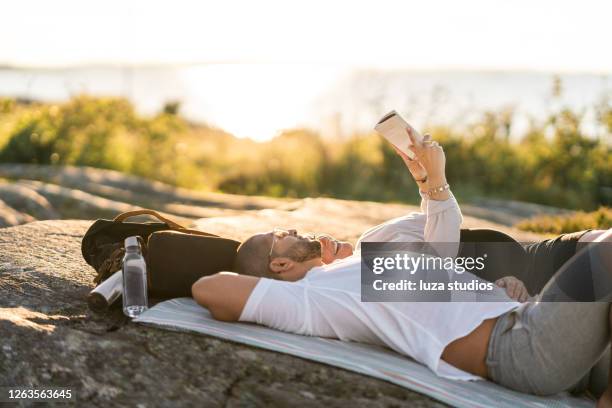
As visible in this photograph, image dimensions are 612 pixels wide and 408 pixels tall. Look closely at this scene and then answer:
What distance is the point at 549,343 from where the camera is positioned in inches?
120

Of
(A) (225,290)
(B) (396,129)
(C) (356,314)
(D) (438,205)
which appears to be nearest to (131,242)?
(A) (225,290)

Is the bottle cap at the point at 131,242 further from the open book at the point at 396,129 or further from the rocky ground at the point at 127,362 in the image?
the open book at the point at 396,129

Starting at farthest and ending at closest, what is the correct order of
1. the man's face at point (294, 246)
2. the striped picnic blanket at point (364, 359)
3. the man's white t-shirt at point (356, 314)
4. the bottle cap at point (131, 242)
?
1. the bottle cap at point (131, 242)
2. the man's face at point (294, 246)
3. the man's white t-shirt at point (356, 314)
4. the striped picnic blanket at point (364, 359)

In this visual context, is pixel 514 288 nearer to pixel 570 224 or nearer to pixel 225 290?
pixel 225 290

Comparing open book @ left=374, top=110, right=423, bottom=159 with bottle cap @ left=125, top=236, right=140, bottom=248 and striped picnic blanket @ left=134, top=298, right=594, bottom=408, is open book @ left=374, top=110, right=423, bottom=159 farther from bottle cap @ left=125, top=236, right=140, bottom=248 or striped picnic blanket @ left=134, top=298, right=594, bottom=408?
bottle cap @ left=125, top=236, right=140, bottom=248

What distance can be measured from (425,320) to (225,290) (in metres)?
0.78

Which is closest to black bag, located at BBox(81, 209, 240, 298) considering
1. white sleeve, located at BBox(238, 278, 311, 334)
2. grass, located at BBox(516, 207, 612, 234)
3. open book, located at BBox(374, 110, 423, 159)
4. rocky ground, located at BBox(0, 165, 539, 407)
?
rocky ground, located at BBox(0, 165, 539, 407)

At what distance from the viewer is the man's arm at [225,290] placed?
323cm

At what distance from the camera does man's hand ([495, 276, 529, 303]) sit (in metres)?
3.64

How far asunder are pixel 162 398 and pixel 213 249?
0.88m

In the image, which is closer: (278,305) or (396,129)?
(278,305)

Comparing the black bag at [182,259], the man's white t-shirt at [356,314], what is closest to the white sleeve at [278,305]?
the man's white t-shirt at [356,314]

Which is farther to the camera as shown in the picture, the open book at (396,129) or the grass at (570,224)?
the grass at (570,224)

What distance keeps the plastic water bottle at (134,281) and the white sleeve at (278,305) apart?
18.2 inches
